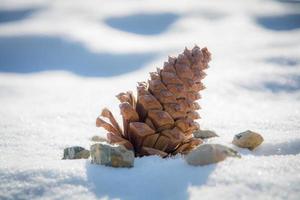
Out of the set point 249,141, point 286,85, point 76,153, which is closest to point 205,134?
point 249,141

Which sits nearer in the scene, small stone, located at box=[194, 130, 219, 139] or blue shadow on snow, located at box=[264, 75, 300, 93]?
small stone, located at box=[194, 130, 219, 139]

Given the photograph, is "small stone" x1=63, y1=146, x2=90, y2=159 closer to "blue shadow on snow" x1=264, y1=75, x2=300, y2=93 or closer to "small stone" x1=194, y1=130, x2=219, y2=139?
"small stone" x1=194, y1=130, x2=219, y2=139

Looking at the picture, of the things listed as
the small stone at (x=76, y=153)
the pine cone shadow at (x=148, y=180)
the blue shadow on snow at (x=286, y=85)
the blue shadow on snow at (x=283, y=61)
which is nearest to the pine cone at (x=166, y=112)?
the small stone at (x=76, y=153)

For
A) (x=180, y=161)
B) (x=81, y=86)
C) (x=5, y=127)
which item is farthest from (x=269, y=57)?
(x=180, y=161)

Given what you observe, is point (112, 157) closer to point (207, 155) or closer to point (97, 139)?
point (207, 155)

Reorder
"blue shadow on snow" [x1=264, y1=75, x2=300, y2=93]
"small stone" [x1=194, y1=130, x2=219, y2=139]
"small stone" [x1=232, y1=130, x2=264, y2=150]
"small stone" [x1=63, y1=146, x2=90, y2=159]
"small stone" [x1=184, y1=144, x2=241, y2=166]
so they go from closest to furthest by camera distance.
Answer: "small stone" [x1=184, y1=144, x2=241, y2=166], "small stone" [x1=63, y1=146, x2=90, y2=159], "small stone" [x1=232, y1=130, x2=264, y2=150], "small stone" [x1=194, y1=130, x2=219, y2=139], "blue shadow on snow" [x1=264, y1=75, x2=300, y2=93]

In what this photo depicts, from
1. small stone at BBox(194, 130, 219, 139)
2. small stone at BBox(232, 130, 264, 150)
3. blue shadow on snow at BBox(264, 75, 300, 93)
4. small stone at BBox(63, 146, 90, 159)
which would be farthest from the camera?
blue shadow on snow at BBox(264, 75, 300, 93)

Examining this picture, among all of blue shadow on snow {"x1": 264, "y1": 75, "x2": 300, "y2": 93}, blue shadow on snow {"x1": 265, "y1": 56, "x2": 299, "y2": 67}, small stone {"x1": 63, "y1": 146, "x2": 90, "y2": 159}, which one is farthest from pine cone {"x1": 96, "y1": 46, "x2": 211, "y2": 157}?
blue shadow on snow {"x1": 265, "y1": 56, "x2": 299, "y2": 67}
